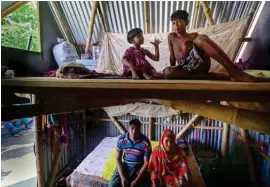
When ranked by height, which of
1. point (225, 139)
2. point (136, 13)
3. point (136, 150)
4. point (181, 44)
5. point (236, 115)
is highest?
point (136, 13)

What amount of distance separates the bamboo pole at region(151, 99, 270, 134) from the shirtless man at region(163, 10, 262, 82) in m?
0.25

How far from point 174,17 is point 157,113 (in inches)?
136

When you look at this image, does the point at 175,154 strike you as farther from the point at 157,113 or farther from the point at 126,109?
the point at 126,109

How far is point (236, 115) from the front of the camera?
1431 mm

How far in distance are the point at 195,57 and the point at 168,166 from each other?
198cm

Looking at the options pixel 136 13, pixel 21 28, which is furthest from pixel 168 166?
pixel 21 28

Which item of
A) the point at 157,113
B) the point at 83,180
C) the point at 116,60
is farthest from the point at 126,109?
the point at 83,180

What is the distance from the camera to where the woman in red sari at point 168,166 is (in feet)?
9.80

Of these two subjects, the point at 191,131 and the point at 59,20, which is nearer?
the point at 59,20

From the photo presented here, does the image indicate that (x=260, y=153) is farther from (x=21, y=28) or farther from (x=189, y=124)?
(x=21, y=28)

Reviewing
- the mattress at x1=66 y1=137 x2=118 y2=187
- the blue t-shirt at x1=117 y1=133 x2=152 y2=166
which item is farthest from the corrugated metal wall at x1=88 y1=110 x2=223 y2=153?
the blue t-shirt at x1=117 y1=133 x2=152 y2=166

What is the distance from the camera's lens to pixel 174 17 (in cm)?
190

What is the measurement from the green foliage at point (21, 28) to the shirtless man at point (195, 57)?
2.40m

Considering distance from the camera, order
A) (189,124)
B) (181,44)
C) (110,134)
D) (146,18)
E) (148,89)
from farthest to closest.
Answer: (110,134)
(189,124)
(146,18)
(181,44)
(148,89)
